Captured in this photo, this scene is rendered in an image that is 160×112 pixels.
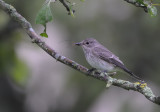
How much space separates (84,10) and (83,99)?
6.54 ft

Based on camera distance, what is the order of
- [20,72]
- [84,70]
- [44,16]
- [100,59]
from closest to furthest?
[44,16]
[84,70]
[20,72]
[100,59]

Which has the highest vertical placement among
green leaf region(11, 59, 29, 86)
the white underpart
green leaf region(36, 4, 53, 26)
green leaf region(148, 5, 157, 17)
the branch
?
green leaf region(148, 5, 157, 17)

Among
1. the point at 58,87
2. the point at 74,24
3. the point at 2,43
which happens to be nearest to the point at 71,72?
the point at 58,87

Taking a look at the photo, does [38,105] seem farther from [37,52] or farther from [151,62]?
[151,62]

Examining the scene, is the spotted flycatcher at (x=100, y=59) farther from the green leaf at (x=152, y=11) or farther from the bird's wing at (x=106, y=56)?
the green leaf at (x=152, y=11)

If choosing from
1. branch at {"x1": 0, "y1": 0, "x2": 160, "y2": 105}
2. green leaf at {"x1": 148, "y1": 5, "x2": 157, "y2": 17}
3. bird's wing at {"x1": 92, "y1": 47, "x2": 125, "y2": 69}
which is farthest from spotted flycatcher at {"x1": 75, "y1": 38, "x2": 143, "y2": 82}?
green leaf at {"x1": 148, "y1": 5, "x2": 157, "y2": 17}

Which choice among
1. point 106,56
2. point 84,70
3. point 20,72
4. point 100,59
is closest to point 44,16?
point 84,70

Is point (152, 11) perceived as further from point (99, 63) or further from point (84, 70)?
point (99, 63)

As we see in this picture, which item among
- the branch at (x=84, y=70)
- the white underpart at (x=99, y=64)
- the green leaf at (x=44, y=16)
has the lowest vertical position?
the white underpart at (x=99, y=64)

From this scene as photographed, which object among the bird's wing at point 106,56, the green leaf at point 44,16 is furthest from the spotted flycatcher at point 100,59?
the green leaf at point 44,16

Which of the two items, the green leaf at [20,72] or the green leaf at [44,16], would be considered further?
the green leaf at [20,72]

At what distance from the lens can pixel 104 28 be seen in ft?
29.3

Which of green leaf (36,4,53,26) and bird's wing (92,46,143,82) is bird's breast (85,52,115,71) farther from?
green leaf (36,4,53,26)

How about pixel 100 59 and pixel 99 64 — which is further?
pixel 100 59
